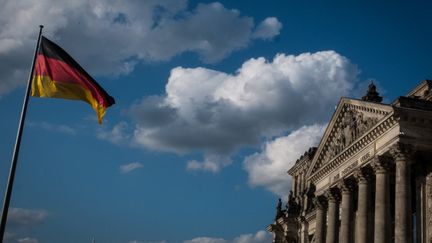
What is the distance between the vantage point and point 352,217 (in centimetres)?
4275

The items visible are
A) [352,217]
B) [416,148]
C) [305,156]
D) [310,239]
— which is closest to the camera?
[416,148]

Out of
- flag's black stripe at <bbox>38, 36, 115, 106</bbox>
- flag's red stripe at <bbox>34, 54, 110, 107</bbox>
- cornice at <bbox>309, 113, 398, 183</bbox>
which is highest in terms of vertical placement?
cornice at <bbox>309, 113, 398, 183</bbox>

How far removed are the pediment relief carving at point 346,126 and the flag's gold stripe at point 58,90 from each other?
20.1m

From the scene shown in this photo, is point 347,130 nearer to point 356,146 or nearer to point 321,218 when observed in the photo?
point 356,146

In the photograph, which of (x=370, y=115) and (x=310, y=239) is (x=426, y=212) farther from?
(x=310, y=239)

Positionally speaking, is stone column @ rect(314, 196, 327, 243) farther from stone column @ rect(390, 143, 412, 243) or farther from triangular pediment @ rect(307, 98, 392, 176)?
stone column @ rect(390, 143, 412, 243)

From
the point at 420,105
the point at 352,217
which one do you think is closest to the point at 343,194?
the point at 352,217

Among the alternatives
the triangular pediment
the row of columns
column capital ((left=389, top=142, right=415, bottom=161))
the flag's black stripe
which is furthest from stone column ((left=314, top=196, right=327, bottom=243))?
the flag's black stripe

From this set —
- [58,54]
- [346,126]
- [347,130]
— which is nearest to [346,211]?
[347,130]

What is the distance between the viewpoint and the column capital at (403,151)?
35062mm

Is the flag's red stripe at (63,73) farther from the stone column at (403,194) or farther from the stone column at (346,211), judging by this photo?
the stone column at (346,211)

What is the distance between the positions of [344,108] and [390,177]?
22.3 ft

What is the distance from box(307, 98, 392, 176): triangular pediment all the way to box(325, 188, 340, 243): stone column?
2.61 meters

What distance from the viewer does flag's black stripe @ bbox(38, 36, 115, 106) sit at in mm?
23031
